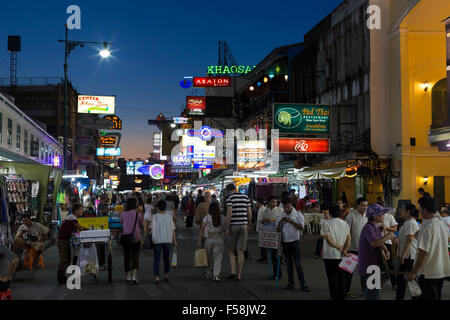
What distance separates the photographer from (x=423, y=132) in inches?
832

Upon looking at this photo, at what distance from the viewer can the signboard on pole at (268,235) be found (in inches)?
457

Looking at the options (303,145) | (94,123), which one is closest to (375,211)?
(303,145)

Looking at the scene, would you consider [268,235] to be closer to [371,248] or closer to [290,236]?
[290,236]

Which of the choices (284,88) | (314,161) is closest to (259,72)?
(284,88)

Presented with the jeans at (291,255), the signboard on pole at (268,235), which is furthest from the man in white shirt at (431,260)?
the signboard on pole at (268,235)

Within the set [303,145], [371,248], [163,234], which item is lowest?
Answer: [163,234]

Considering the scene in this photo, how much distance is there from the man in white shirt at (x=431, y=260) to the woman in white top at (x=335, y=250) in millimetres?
2319

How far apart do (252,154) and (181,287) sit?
20.3 meters

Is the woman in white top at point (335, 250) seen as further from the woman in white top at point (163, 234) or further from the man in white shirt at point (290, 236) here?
the woman in white top at point (163, 234)

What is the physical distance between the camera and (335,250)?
8.62m

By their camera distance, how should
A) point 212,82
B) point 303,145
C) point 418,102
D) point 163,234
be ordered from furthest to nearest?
1. point 212,82
2. point 303,145
3. point 418,102
4. point 163,234

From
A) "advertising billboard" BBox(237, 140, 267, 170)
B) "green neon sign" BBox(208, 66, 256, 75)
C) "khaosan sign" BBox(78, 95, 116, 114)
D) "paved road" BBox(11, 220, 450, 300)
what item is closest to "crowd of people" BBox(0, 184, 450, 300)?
"paved road" BBox(11, 220, 450, 300)
